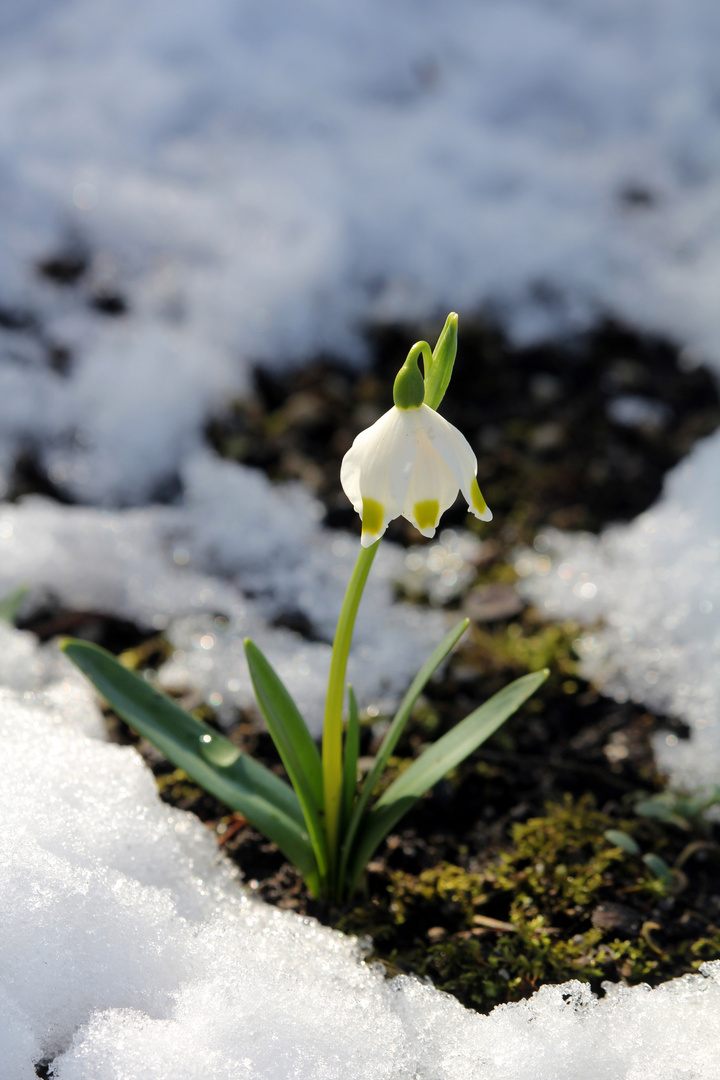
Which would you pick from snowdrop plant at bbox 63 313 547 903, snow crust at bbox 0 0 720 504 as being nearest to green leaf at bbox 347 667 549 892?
snowdrop plant at bbox 63 313 547 903

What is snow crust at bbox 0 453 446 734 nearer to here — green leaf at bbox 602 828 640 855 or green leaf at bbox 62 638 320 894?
green leaf at bbox 62 638 320 894

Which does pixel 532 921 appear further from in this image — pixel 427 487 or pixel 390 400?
pixel 390 400

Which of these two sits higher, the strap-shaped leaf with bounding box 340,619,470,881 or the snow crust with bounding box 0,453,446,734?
the strap-shaped leaf with bounding box 340,619,470,881

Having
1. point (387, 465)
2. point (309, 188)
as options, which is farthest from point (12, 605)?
point (309, 188)

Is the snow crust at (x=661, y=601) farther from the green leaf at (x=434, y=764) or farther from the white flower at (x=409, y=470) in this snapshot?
Answer: the white flower at (x=409, y=470)

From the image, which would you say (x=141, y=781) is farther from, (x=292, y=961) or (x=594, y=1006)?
(x=594, y=1006)

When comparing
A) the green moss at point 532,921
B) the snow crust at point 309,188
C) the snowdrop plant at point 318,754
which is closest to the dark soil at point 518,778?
the green moss at point 532,921

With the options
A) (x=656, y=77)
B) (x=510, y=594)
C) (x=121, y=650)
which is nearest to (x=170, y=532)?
(x=121, y=650)

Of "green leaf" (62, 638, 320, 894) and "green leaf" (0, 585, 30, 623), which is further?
"green leaf" (0, 585, 30, 623)
